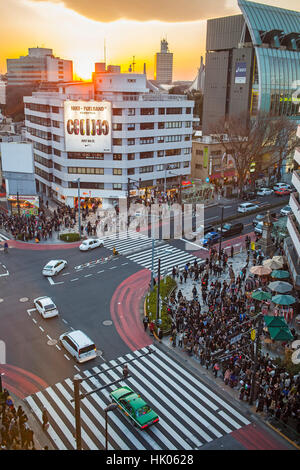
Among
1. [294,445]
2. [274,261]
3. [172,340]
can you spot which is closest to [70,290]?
[172,340]

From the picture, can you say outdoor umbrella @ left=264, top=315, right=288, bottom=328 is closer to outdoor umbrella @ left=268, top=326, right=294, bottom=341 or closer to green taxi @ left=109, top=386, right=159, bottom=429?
outdoor umbrella @ left=268, top=326, right=294, bottom=341

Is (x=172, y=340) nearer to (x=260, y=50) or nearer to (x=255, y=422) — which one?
(x=255, y=422)

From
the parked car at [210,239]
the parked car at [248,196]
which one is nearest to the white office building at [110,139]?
the parked car at [248,196]

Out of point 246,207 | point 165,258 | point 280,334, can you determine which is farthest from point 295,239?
point 246,207

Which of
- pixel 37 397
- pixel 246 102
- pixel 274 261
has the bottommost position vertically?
pixel 37 397

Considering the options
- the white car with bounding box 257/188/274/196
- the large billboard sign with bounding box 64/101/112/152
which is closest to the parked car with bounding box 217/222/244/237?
the white car with bounding box 257/188/274/196

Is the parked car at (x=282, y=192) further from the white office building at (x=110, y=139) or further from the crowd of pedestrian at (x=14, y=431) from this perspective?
the crowd of pedestrian at (x=14, y=431)
